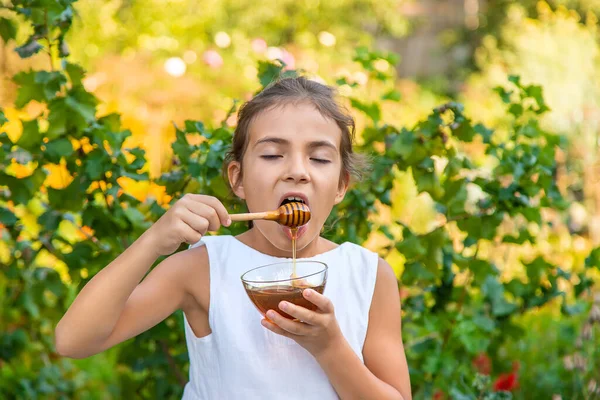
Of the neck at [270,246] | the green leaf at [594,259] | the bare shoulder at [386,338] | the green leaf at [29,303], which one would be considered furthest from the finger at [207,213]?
the green leaf at [594,259]

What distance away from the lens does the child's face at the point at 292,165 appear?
5.98ft

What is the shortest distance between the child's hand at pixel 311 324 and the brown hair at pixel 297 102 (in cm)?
54

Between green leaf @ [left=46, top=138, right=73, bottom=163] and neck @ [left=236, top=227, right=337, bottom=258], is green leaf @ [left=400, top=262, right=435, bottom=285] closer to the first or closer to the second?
neck @ [left=236, top=227, right=337, bottom=258]

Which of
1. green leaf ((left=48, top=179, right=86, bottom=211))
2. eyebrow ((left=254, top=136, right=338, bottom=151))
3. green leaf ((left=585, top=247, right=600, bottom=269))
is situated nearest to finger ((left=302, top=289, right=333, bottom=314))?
eyebrow ((left=254, top=136, right=338, bottom=151))

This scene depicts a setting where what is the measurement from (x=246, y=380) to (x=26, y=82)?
41.4 inches

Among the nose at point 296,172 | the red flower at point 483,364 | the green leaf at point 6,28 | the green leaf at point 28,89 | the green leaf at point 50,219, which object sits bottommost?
the red flower at point 483,364

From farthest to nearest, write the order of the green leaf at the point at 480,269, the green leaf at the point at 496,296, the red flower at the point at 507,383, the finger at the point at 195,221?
the red flower at the point at 507,383, the green leaf at the point at 496,296, the green leaf at the point at 480,269, the finger at the point at 195,221

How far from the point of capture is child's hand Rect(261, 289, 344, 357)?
1.49 meters

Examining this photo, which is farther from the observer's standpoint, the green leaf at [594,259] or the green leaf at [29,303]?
the green leaf at [29,303]

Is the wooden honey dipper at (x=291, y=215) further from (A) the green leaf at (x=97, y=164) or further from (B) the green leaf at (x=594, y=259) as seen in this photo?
(B) the green leaf at (x=594, y=259)

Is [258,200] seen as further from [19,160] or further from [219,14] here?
[219,14]

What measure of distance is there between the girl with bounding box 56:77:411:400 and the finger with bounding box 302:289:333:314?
0.12 m

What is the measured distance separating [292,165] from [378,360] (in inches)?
19.2

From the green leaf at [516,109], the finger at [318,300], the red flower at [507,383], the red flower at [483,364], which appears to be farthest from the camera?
the red flower at [483,364]
